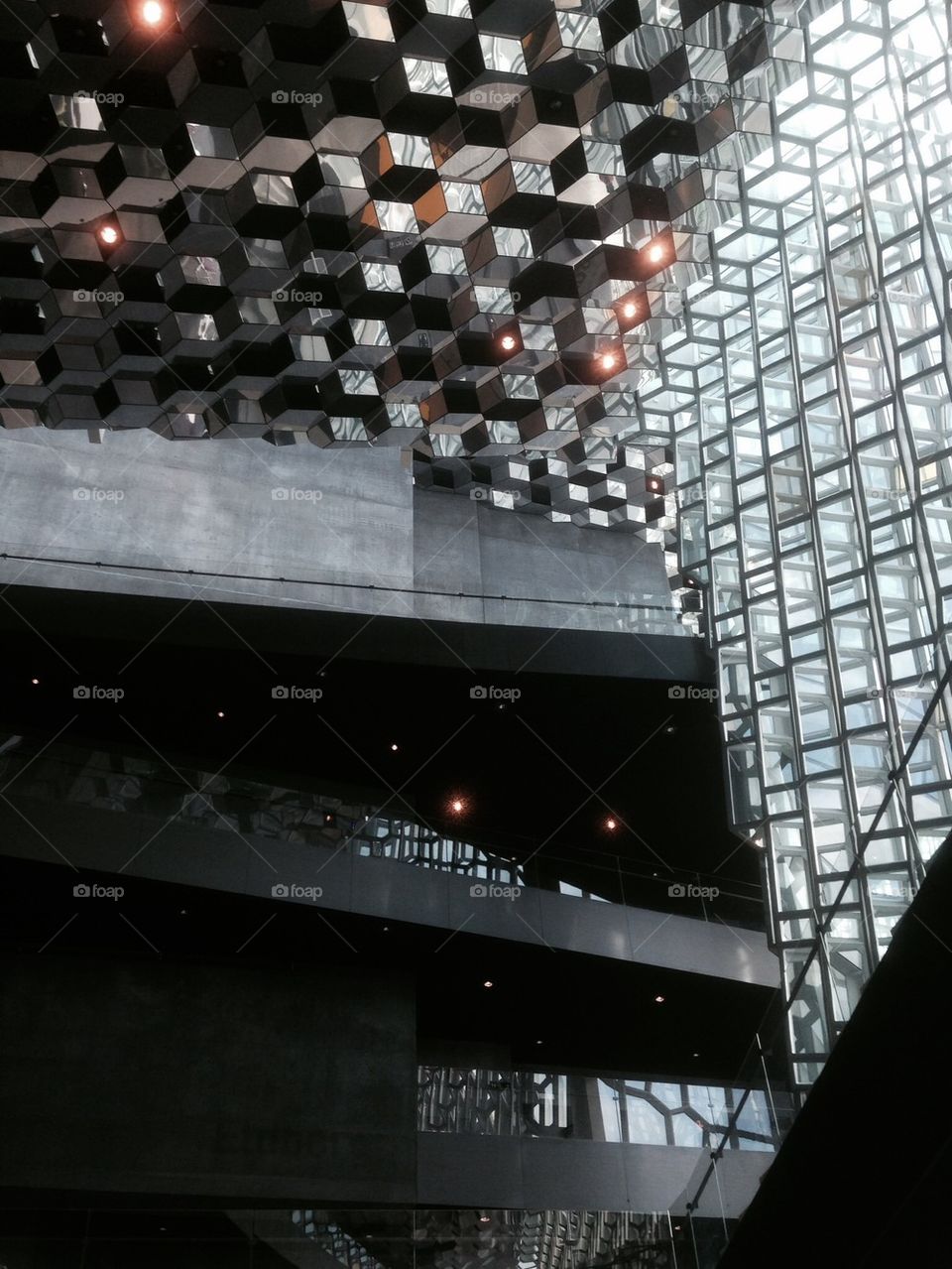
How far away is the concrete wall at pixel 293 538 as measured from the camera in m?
18.2

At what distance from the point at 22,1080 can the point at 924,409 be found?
51.8 ft

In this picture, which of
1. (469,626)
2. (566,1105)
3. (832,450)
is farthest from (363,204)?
(566,1105)

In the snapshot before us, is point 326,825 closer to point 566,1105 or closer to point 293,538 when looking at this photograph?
point 293,538

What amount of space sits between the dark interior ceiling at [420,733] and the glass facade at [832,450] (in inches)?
85.1

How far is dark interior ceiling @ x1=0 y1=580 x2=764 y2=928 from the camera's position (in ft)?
55.6

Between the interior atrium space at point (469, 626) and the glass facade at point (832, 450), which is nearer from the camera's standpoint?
the interior atrium space at point (469, 626)

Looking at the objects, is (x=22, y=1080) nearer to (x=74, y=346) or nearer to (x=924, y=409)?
(x=74, y=346)

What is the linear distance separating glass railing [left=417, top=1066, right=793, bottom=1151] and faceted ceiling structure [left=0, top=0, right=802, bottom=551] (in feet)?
36.5

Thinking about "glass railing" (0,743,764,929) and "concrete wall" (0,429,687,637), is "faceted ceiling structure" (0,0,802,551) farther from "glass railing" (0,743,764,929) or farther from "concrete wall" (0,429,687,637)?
"glass railing" (0,743,764,929)

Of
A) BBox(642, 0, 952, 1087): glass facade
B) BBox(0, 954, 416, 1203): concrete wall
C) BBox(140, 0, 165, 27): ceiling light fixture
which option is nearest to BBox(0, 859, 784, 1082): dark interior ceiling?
BBox(0, 954, 416, 1203): concrete wall

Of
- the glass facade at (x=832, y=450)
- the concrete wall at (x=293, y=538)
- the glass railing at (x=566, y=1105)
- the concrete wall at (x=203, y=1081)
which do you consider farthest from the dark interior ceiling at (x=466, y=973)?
the concrete wall at (x=293, y=538)

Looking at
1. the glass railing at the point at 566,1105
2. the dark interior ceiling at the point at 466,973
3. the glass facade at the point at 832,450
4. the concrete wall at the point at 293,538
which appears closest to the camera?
the glass facade at the point at 832,450

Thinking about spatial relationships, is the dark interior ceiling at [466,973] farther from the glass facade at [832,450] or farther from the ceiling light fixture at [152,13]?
the ceiling light fixture at [152,13]

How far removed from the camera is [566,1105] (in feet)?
69.9
